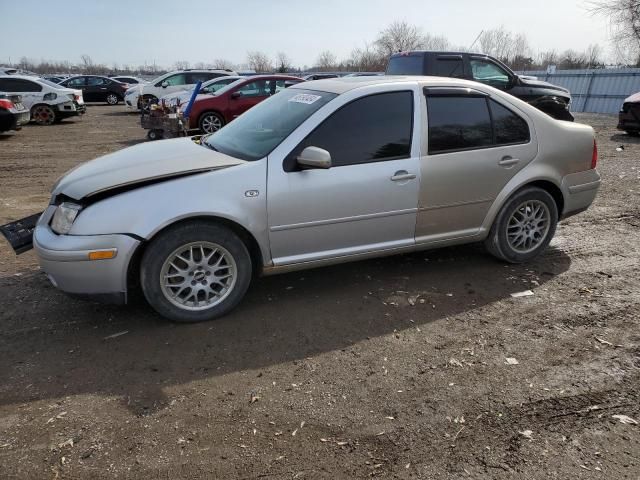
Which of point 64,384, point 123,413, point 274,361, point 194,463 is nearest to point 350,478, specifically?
point 194,463

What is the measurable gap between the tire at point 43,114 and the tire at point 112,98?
1151cm

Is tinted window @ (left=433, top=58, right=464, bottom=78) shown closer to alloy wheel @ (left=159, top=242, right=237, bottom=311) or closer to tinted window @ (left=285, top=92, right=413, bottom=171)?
tinted window @ (left=285, top=92, right=413, bottom=171)

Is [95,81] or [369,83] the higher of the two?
[369,83]

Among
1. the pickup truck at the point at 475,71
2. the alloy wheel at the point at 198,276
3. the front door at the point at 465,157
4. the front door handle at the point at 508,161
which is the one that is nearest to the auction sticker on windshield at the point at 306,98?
the front door at the point at 465,157

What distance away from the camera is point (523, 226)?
15.4 ft

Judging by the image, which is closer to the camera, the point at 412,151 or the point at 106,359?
the point at 106,359

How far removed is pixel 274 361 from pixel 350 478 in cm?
106

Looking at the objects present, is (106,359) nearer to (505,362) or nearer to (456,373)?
(456,373)

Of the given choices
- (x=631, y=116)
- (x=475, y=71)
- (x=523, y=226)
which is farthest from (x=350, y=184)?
(x=631, y=116)

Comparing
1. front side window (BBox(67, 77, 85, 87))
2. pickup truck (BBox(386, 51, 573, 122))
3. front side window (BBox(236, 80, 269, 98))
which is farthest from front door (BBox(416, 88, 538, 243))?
front side window (BBox(67, 77, 85, 87))

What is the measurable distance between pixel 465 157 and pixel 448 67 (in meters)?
7.71

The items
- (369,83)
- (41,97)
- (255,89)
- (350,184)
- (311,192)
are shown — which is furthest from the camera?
(41,97)

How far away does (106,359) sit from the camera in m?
3.18

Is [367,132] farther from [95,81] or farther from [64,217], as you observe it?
[95,81]
